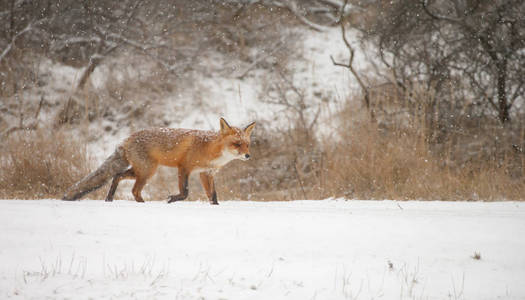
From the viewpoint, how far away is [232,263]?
3178 mm

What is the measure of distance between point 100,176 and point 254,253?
2.68m

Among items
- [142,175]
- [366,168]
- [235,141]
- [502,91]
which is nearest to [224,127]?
[235,141]

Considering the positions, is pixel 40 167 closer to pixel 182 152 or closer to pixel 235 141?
pixel 182 152

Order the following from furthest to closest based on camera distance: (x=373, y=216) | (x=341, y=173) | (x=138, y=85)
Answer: (x=138, y=85) < (x=341, y=173) < (x=373, y=216)

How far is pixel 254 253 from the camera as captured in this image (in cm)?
337

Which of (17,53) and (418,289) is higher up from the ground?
(17,53)

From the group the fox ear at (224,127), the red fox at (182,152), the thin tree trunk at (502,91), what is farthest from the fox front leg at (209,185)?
the thin tree trunk at (502,91)

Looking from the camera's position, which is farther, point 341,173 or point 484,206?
point 341,173

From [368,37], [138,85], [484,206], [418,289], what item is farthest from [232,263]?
[138,85]

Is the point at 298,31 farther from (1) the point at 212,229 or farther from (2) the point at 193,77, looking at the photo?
(1) the point at 212,229

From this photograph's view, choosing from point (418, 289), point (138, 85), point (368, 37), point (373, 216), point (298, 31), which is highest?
point (298, 31)

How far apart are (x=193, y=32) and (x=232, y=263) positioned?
11804mm

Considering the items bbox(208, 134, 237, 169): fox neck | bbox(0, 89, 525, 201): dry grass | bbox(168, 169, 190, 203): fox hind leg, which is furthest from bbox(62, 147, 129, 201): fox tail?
bbox(0, 89, 525, 201): dry grass

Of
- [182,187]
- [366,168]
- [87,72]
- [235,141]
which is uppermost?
[87,72]
